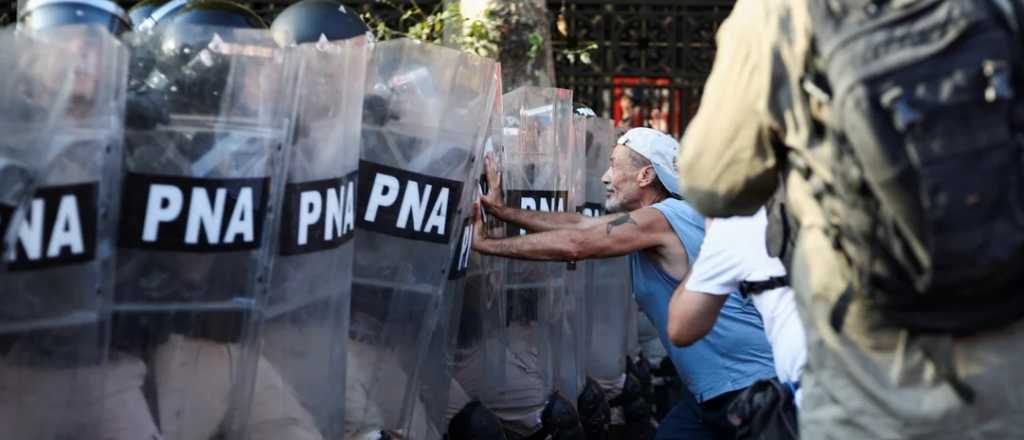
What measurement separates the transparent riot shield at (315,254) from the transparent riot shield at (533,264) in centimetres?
158

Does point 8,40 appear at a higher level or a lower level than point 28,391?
higher

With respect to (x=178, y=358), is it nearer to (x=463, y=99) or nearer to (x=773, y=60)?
(x=463, y=99)

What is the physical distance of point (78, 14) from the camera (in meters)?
3.84

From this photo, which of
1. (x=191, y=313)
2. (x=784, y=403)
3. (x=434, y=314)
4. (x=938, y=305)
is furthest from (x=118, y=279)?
(x=938, y=305)

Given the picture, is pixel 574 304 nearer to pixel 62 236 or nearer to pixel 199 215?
pixel 199 215

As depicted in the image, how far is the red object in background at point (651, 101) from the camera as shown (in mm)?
11453

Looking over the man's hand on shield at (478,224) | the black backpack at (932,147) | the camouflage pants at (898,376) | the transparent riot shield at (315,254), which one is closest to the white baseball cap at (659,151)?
the man's hand on shield at (478,224)

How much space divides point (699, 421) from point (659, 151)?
1.02 meters

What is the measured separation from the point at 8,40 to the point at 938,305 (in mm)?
1859

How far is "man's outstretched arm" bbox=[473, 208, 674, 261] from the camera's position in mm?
4789

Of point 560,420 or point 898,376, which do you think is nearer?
point 898,376

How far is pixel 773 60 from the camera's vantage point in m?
2.36

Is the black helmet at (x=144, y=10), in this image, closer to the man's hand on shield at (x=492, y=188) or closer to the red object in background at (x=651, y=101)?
the man's hand on shield at (x=492, y=188)

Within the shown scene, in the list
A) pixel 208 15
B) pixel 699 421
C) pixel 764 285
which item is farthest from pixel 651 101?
pixel 764 285
